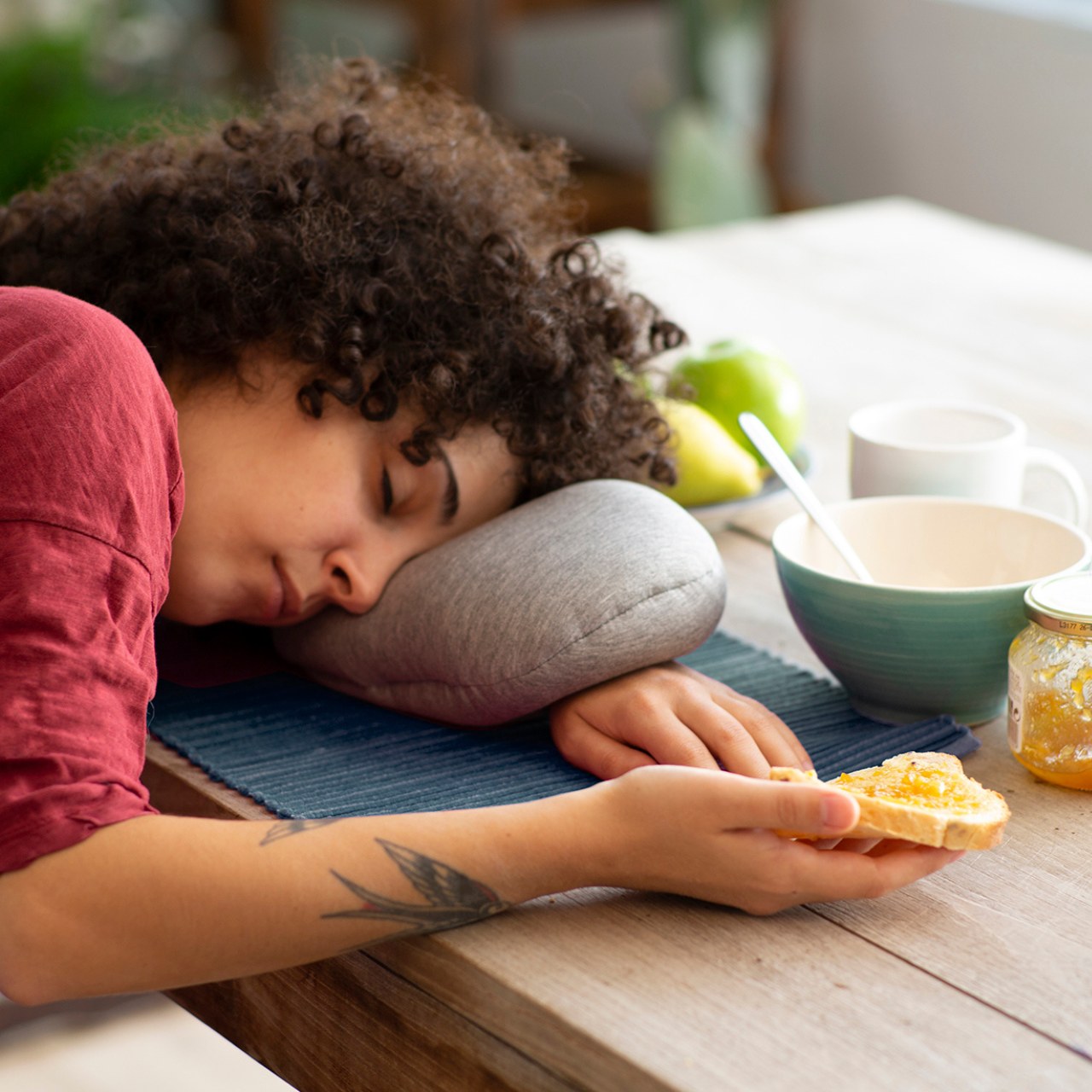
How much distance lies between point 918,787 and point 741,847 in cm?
11

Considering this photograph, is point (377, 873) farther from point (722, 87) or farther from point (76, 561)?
point (722, 87)

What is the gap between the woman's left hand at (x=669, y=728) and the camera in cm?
83

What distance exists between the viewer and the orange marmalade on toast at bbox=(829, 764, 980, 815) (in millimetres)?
724

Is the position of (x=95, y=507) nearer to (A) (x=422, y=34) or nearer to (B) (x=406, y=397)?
(B) (x=406, y=397)

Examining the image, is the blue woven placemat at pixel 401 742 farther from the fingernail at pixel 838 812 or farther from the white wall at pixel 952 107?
the white wall at pixel 952 107

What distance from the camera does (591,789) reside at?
2.40ft

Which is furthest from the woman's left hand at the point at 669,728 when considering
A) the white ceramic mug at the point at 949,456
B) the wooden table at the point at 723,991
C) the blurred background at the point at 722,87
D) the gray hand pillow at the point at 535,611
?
the blurred background at the point at 722,87

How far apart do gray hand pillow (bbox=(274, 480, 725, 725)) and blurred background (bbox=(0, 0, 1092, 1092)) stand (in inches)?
83.4

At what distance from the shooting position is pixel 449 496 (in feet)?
3.23

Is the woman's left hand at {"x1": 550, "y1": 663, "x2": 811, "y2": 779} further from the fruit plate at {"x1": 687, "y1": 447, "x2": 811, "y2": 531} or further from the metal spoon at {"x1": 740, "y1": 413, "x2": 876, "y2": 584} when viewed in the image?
the fruit plate at {"x1": 687, "y1": 447, "x2": 811, "y2": 531}

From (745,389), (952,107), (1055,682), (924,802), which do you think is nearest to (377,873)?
(924,802)

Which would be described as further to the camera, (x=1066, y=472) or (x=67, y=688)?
(x=1066, y=472)

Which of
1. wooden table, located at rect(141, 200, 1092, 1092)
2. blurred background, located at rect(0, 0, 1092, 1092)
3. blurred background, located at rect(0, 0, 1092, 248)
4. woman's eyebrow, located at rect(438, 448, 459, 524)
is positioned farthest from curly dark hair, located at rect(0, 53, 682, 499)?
blurred background, located at rect(0, 0, 1092, 248)

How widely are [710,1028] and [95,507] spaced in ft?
1.29
